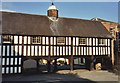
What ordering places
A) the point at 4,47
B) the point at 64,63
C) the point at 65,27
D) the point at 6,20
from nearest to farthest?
the point at 4,47, the point at 6,20, the point at 65,27, the point at 64,63

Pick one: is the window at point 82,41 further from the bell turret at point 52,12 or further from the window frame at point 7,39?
the window frame at point 7,39

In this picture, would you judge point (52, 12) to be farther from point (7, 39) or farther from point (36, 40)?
point (7, 39)

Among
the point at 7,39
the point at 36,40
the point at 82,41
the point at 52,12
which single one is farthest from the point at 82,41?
the point at 7,39

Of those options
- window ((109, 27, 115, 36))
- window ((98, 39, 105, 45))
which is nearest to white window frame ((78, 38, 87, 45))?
window ((98, 39, 105, 45))

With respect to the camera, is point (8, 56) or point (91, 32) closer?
point (8, 56)

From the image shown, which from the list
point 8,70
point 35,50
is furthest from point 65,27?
point 8,70

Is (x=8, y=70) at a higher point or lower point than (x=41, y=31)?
lower

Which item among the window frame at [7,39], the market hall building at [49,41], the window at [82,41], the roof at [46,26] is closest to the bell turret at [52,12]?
the market hall building at [49,41]

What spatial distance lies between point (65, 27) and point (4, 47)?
7.09 meters

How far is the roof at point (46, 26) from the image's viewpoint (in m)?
20.4

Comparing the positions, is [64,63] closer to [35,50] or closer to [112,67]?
[112,67]

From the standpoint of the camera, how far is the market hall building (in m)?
19.3

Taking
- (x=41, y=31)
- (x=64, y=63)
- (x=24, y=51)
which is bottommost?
(x=64, y=63)

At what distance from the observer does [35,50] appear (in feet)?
Answer: 65.9
